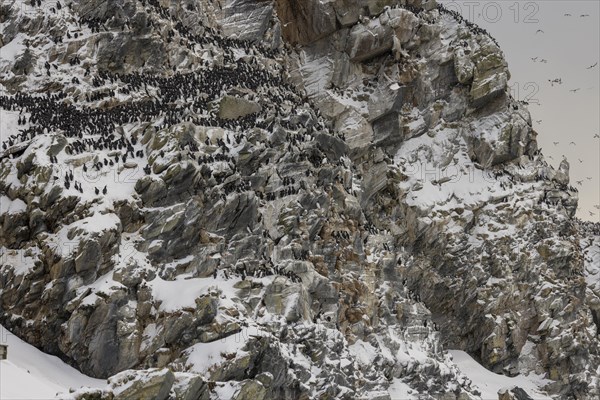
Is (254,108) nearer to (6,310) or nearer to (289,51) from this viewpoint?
(289,51)

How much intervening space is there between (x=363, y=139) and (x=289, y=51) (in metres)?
13.6

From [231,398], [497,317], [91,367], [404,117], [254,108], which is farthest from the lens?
[404,117]

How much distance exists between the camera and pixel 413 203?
78000mm

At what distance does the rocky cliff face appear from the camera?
4891 centimetres

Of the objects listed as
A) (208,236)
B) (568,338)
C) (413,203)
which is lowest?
(568,338)

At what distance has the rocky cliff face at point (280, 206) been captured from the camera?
4891 centimetres

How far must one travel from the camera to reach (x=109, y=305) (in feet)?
159

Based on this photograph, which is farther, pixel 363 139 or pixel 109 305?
pixel 363 139

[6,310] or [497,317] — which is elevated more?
[6,310]

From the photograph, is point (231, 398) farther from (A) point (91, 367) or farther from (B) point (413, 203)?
(B) point (413, 203)

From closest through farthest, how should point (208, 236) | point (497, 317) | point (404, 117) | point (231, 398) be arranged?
point (231, 398) → point (208, 236) → point (497, 317) → point (404, 117)

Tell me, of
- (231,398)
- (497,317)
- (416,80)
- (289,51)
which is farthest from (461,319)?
(231,398)

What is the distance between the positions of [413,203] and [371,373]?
25.4 metres

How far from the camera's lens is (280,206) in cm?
5897
